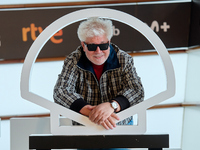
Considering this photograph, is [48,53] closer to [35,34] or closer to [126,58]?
[35,34]

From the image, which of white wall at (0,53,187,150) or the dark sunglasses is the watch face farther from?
white wall at (0,53,187,150)

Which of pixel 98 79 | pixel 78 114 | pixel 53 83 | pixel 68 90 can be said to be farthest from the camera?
pixel 53 83

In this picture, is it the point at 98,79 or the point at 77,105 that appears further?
the point at 98,79

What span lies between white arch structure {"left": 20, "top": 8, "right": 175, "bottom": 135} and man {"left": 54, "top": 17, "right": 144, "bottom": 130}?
0.04 metres

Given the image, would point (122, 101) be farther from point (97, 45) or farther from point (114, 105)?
point (97, 45)

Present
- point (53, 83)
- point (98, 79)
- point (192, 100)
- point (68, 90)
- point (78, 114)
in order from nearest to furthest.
Answer: point (78, 114) → point (68, 90) → point (98, 79) → point (53, 83) → point (192, 100)

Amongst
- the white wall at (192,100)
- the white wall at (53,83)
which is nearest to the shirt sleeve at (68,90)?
the white wall at (53,83)

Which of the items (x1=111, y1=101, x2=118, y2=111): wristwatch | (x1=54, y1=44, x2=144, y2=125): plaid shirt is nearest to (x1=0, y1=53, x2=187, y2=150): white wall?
(x1=54, y1=44, x2=144, y2=125): plaid shirt

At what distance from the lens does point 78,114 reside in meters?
0.89

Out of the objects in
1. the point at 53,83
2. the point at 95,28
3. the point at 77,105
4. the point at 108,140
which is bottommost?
the point at 108,140

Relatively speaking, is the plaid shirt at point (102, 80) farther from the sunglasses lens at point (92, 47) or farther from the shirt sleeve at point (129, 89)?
the sunglasses lens at point (92, 47)

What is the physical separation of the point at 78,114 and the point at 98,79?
0.85 feet

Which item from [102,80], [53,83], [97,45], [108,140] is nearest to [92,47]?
[97,45]

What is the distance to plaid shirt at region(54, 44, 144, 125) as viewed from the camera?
102cm
